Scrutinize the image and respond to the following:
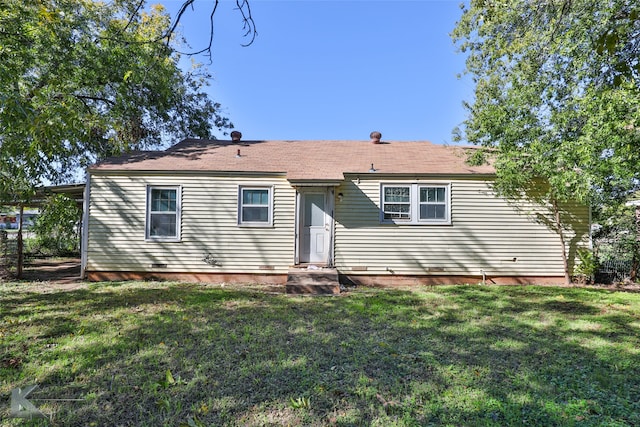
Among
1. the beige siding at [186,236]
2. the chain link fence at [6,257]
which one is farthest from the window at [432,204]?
the chain link fence at [6,257]

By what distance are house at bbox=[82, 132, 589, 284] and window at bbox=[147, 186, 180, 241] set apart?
0.03 metres

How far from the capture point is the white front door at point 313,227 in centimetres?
924

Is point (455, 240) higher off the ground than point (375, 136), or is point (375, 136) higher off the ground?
point (375, 136)

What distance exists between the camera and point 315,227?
365 inches

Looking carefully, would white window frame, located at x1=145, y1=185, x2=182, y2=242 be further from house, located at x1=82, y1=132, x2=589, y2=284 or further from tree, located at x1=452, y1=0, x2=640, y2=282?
tree, located at x1=452, y1=0, x2=640, y2=282

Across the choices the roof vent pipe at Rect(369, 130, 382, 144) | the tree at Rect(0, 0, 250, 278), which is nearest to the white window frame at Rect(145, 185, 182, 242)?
the tree at Rect(0, 0, 250, 278)

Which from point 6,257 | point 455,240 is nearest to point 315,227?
point 455,240

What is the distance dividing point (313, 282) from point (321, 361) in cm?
426

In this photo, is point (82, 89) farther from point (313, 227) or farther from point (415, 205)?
point (415, 205)

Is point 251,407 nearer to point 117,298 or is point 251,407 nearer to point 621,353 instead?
point 621,353

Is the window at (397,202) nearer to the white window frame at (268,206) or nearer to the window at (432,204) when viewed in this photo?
the window at (432,204)

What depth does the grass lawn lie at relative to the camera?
290 cm

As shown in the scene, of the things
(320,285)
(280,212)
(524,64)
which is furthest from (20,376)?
(524,64)

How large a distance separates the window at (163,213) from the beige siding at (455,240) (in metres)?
4.60
